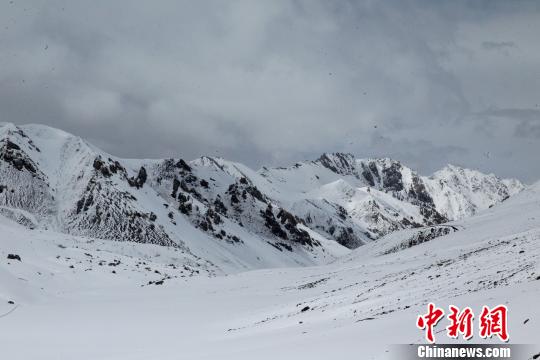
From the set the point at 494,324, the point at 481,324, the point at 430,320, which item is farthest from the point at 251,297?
the point at 494,324

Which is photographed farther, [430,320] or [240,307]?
[240,307]

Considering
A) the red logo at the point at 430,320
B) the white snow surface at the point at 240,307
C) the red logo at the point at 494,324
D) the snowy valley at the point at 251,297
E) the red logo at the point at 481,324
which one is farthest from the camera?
the snowy valley at the point at 251,297

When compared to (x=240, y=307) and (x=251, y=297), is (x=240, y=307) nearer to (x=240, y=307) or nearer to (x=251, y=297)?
(x=240, y=307)

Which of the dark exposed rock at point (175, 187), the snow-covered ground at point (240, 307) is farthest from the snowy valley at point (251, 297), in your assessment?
the dark exposed rock at point (175, 187)

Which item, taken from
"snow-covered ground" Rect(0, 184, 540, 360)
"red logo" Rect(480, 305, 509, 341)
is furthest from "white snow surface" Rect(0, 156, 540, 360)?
"red logo" Rect(480, 305, 509, 341)

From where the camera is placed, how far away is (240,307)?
32750 mm

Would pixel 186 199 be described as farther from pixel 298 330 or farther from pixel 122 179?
pixel 298 330

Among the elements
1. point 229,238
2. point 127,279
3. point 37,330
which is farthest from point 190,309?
point 229,238

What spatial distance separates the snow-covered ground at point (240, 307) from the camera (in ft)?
48.6

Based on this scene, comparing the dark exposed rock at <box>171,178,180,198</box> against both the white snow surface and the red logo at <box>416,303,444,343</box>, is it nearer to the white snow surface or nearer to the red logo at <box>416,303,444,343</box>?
the white snow surface

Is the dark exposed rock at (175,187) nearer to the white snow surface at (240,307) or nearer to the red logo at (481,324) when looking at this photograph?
the white snow surface at (240,307)

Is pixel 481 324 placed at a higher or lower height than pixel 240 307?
lower

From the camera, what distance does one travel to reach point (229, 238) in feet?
510

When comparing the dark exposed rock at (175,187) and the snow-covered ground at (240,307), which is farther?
the dark exposed rock at (175,187)
